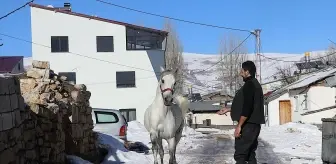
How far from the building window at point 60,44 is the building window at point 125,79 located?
4.96 meters

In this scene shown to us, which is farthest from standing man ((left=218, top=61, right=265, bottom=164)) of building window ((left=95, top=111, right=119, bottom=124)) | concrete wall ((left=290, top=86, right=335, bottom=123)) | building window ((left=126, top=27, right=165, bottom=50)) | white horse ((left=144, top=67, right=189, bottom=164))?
building window ((left=126, top=27, right=165, bottom=50))

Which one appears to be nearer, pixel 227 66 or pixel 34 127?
pixel 34 127

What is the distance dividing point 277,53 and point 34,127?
6761 inches

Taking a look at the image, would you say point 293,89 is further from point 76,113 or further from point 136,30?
point 76,113

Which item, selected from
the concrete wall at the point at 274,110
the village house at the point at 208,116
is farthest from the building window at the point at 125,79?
the village house at the point at 208,116

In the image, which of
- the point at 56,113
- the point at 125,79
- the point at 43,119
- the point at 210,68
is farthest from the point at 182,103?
the point at 210,68

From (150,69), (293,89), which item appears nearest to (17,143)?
(150,69)

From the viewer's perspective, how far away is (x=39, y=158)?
7.71 metres

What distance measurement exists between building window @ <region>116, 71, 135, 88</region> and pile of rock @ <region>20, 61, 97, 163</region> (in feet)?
95.1

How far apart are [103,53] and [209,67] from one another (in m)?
112

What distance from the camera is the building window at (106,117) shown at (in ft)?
50.6

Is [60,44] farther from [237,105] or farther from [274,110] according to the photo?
[237,105]

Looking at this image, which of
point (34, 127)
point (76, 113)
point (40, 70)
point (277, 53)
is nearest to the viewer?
point (34, 127)

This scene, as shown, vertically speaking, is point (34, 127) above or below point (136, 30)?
below
